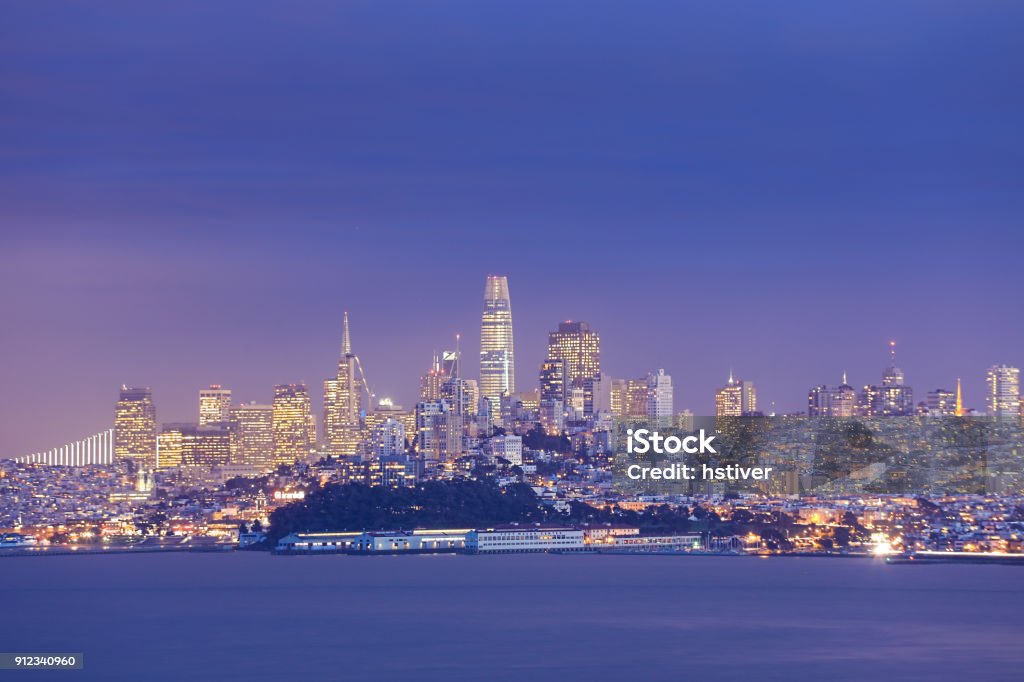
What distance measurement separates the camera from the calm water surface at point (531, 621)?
3222 centimetres

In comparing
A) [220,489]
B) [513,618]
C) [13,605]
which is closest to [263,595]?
[13,605]

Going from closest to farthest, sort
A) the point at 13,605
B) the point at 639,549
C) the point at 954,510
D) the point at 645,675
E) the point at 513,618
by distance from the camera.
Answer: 1. the point at 645,675
2. the point at 513,618
3. the point at 13,605
4. the point at 954,510
5. the point at 639,549

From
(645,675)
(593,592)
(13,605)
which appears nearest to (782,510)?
(593,592)

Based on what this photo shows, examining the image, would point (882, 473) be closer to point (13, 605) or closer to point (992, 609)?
point (992, 609)

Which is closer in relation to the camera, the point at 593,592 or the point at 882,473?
the point at 593,592

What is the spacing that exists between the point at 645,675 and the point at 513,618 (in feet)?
31.9

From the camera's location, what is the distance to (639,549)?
6488cm

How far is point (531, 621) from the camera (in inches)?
1575

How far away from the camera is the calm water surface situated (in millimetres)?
32219

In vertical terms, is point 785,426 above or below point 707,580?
above

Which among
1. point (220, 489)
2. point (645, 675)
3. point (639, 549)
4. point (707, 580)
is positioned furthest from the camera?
point (220, 489)

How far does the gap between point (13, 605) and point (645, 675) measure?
1929 centimetres

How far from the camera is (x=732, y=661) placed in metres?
33.1

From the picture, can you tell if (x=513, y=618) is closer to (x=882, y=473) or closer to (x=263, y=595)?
(x=263, y=595)
